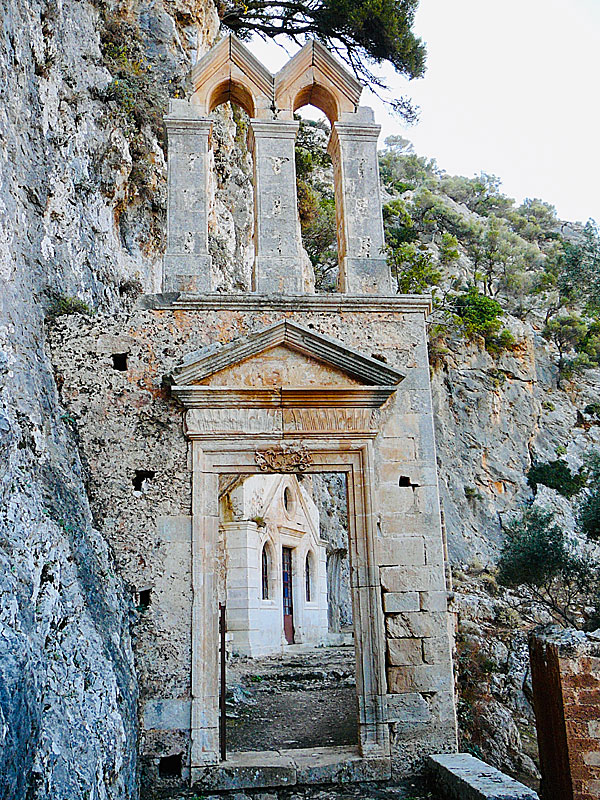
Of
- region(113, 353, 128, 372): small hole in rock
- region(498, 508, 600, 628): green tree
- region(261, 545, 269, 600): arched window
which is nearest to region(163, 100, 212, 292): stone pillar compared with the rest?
region(113, 353, 128, 372): small hole in rock

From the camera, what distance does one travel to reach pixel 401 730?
6473mm

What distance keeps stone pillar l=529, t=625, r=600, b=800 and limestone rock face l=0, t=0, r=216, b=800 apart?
144 inches

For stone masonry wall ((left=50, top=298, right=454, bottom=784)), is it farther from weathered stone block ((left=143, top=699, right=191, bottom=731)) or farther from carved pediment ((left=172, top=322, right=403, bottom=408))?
carved pediment ((left=172, top=322, right=403, bottom=408))

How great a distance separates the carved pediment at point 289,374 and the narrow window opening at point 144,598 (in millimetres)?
1837

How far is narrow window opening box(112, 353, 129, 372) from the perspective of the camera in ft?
23.3

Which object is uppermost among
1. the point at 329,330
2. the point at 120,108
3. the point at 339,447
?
the point at 120,108

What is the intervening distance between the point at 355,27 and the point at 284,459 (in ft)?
38.2

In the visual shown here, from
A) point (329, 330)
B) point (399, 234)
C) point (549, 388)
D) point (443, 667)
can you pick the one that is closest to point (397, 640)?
point (443, 667)

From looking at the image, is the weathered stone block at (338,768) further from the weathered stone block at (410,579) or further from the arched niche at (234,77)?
the arched niche at (234,77)

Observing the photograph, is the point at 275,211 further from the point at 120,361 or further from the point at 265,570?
the point at 265,570

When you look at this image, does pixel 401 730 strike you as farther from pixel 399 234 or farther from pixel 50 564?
pixel 399 234

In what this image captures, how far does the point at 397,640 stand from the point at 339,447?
6.43 feet

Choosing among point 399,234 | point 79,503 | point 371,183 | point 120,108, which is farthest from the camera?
point 399,234

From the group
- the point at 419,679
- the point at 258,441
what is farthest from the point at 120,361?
the point at 419,679
